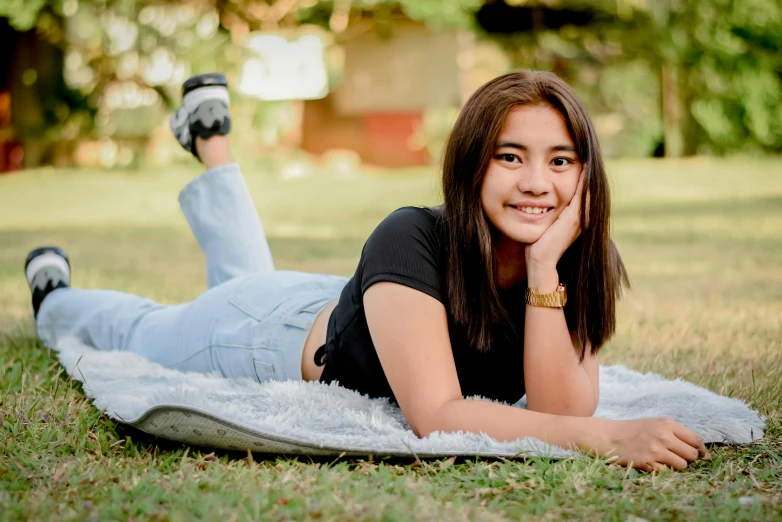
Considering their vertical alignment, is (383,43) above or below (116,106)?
above

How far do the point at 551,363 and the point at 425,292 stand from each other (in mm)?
379

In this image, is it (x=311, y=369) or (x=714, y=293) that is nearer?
(x=311, y=369)

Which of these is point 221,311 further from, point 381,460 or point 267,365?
point 381,460

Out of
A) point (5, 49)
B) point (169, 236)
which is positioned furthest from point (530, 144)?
point (5, 49)

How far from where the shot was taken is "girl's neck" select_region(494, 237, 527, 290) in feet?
7.56

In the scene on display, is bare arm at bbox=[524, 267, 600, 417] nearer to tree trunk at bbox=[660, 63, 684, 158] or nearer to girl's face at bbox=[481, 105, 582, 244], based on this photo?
girl's face at bbox=[481, 105, 582, 244]

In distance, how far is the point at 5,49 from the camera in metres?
14.3

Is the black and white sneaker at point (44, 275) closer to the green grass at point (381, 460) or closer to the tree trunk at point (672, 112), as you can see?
the green grass at point (381, 460)

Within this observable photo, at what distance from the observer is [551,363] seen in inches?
88.5

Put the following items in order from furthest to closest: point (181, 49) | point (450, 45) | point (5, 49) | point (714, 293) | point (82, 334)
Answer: point (450, 45) → point (5, 49) → point (181, 49) → point (714, 293) → point (82, 334)

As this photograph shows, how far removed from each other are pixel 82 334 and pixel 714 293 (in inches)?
127

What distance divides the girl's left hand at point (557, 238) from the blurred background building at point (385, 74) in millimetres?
11215

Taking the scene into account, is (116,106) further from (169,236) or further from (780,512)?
(780,512)

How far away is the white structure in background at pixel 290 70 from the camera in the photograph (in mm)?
15578
